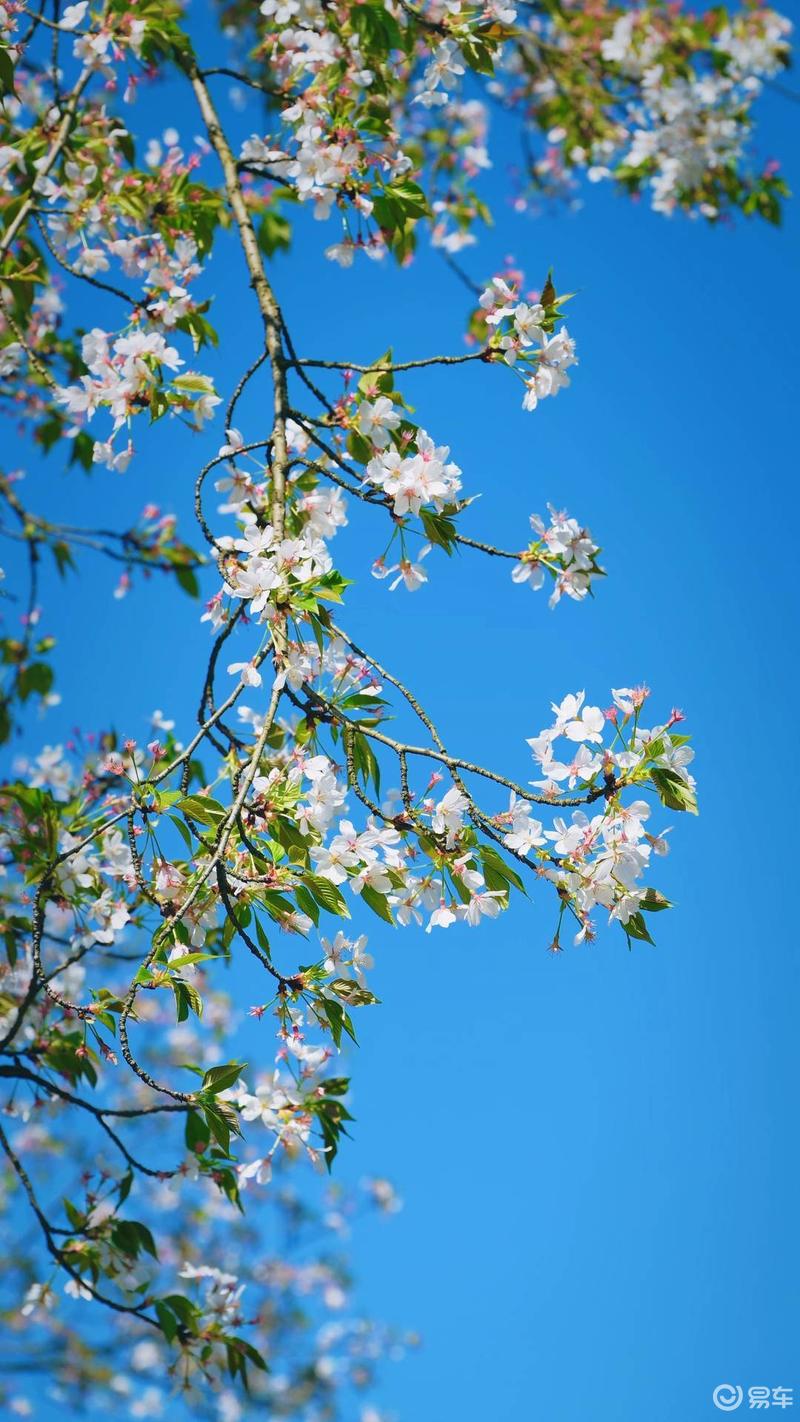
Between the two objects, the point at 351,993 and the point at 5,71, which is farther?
the point at 5,71

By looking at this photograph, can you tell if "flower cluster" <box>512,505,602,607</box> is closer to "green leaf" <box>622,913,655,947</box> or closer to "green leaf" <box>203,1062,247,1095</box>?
"green leaf" <box>622,913,655,947</box>

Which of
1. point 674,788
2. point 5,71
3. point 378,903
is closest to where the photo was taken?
point 674,788

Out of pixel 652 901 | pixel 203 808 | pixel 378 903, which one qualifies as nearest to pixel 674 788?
pixel 652 901

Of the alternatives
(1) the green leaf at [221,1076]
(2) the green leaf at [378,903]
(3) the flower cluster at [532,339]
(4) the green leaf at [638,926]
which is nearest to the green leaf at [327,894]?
(2) the green leaf at [378,903]

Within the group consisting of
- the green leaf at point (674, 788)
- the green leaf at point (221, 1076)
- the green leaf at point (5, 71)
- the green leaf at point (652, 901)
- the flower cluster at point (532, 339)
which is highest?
the green leaf at point (5, 71)

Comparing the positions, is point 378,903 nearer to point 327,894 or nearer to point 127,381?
point 327,894

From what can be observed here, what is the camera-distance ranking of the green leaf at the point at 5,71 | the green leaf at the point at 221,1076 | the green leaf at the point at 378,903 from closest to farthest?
the green leaf at the point at 221,1076, the green leaf at the point at 378,903, the green leaf at the point at 5,71

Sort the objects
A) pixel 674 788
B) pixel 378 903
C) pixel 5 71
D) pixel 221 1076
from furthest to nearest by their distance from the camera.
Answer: pixel 5 71, pixel 378 903, pixel 674 788, pixel 221 1076

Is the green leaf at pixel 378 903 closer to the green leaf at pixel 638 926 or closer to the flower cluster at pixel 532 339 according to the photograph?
the green leaf at pixel 638 926

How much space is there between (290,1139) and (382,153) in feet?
7.57

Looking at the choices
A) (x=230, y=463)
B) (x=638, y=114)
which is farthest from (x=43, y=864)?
(x=638, y=114)

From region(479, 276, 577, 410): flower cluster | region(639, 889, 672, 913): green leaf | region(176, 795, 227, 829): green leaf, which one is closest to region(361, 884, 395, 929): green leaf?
region(176, 795, 227, 829): green leaf

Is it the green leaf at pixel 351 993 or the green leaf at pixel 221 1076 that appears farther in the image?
the green leaf at pixel 351 993

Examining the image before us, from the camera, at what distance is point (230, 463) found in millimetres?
2781
